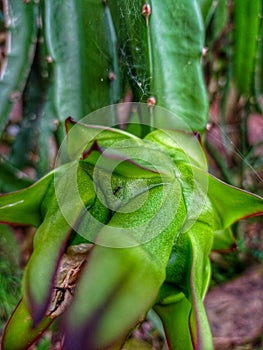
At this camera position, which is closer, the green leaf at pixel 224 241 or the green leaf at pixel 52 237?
the green leaf at pixel 52 237

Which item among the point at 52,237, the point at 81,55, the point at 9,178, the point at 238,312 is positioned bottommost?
the point at 238,312

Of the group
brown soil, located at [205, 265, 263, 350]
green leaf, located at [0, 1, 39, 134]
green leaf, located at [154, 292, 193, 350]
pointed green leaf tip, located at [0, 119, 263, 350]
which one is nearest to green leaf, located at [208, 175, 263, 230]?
pointed green leaf tip, located at [0, 119, 263, 350]

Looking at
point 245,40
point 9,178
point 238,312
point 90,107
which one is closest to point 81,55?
point 90,107

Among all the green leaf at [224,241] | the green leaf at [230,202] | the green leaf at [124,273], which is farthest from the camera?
the green leaf at [224,241]

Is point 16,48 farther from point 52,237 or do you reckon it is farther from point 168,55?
point 52,237

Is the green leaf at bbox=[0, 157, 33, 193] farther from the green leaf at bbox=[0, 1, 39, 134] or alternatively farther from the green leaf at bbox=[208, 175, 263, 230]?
the green leaf at bbox=[208, 175, 263, 230]

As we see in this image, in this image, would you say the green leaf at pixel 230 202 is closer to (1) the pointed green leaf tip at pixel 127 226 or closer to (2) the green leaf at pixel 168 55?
(1) the pointed green leaf tip at pixel 127 226

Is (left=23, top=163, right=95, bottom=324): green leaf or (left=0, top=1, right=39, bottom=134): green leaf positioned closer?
(left=23, top=163, right=95, bottom=324): green leaf

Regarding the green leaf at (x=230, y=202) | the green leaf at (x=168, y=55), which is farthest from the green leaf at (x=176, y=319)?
the green leaf at (x=168, y=55)

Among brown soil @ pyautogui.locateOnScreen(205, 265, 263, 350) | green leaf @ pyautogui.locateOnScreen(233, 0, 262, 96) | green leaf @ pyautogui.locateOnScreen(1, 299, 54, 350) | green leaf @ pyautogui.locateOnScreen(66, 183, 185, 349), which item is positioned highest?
green leaf @ pyautogui.locateOnScreen(233, 0, 262, 96)

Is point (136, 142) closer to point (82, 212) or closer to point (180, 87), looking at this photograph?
point (82, 212)
